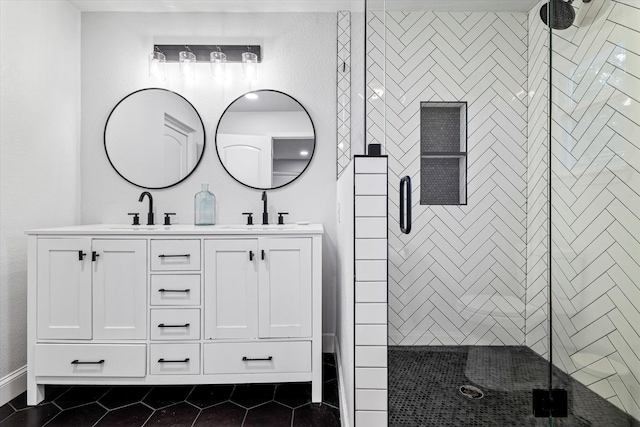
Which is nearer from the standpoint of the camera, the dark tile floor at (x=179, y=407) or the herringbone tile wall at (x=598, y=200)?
the herringbone tile wall at (x=598, y=200)

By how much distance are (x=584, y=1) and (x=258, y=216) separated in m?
2.00

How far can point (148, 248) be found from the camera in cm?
181

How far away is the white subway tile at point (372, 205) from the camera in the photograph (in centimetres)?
124

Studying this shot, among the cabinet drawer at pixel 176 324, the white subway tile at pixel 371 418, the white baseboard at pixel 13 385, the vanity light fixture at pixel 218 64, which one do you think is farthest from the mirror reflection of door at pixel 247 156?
the white baseboard at pixel 13 385

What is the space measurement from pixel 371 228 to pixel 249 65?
5.59ft

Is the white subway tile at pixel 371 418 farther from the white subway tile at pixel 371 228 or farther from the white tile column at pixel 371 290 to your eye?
the white subway tile at pixel 371 228

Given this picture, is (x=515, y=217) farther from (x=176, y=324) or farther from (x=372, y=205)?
(x=176, y=324)

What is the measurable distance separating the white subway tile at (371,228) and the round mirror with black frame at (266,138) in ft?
3.98

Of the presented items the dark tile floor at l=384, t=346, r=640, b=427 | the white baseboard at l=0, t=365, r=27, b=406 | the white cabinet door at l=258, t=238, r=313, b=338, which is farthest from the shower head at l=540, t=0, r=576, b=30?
the white baseboard at l=0, t=365, r=27, b=406

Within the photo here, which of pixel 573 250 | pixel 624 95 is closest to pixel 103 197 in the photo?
pixel 573 250

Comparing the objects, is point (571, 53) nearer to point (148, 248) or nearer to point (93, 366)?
point (148, 248)

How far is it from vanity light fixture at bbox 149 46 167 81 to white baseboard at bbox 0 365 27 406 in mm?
1988

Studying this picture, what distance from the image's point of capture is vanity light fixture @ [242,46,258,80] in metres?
2.31

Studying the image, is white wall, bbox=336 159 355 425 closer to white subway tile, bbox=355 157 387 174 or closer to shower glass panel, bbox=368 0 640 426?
white subway tile, bbox=355 157 387 174
